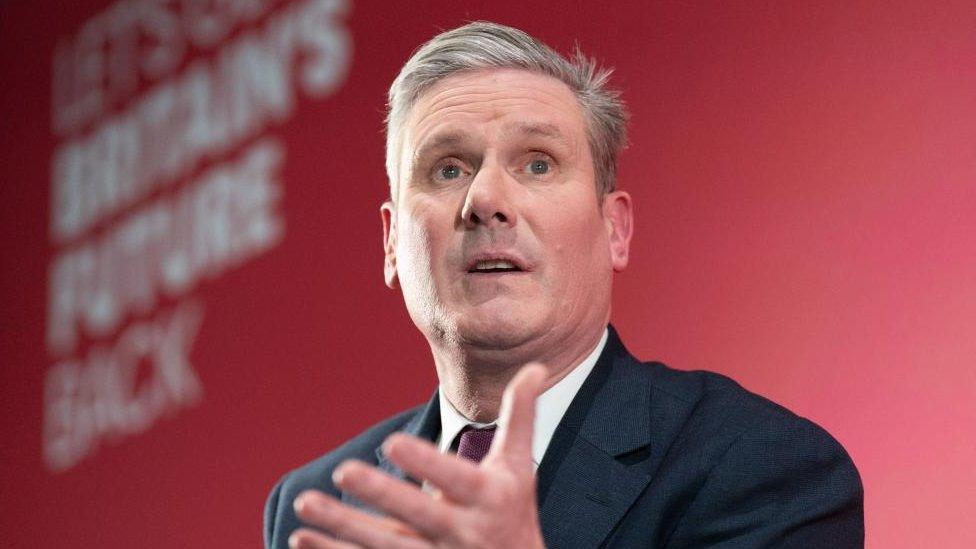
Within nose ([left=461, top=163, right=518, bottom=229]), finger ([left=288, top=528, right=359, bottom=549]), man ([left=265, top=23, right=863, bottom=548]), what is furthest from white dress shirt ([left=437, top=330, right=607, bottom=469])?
finger ([left=288, top=528, right=359, bottom=549])

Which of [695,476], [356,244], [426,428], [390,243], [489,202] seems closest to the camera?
[695,476]

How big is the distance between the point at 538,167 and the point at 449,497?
28.0 inches

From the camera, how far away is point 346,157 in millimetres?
2646

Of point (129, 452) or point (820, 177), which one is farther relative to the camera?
point (129, 452)

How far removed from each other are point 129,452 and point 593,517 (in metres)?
1.61

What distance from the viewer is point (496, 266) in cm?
157

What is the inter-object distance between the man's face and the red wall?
0.52m

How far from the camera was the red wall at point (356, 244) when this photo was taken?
2.01m

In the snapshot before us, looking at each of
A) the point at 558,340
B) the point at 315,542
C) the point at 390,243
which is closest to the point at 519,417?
the point at 315,542

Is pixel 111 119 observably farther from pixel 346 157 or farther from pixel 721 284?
pixel 721 284

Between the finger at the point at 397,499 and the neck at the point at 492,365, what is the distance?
0.61 metres

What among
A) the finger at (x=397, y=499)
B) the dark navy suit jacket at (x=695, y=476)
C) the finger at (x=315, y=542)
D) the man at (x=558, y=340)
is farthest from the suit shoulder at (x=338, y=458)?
the finger at (x=397, y=499)

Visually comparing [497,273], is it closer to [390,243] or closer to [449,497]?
[390,243]

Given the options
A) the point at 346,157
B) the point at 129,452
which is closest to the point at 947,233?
the point at 346,157
